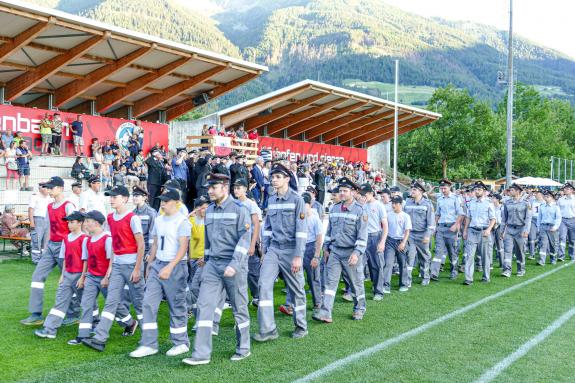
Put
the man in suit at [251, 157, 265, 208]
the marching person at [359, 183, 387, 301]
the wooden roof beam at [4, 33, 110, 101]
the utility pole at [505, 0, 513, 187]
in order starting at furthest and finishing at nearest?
the utility pole at [505, 0, 513, 187] → the wooden roof beam at [4, 33, 110, 101] → the man in suit at [251, 157, 265, 208] → the marching person at [359, 183, 387, 301]

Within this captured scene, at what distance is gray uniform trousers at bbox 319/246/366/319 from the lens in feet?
28.4

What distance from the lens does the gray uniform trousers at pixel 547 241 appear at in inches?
640

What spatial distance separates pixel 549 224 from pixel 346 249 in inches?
398

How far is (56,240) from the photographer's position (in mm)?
8508

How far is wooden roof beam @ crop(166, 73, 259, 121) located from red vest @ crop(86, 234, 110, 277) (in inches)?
833

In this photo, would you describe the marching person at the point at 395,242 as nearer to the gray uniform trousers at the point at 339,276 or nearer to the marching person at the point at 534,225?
the gray uniform trousers at the point at 339,276

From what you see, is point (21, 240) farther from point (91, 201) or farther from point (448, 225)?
point (448, 225)

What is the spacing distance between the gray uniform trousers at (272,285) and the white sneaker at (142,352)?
1340 millimetres

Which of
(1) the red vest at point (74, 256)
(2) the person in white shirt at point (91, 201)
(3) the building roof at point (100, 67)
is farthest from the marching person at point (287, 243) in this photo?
(3) the building roof at point (100, 67)

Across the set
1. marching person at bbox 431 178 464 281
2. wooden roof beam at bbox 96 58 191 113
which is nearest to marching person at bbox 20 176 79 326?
marching person at bbox 431 178 464 281

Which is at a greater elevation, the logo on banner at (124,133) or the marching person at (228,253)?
the logo on banner at (124,133)

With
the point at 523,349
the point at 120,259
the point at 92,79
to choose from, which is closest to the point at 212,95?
the point at 92,79

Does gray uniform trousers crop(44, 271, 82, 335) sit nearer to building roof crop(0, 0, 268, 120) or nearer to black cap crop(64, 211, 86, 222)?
black cap crop(64, 211, 86, 222)

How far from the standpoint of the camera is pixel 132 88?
25609 mm
